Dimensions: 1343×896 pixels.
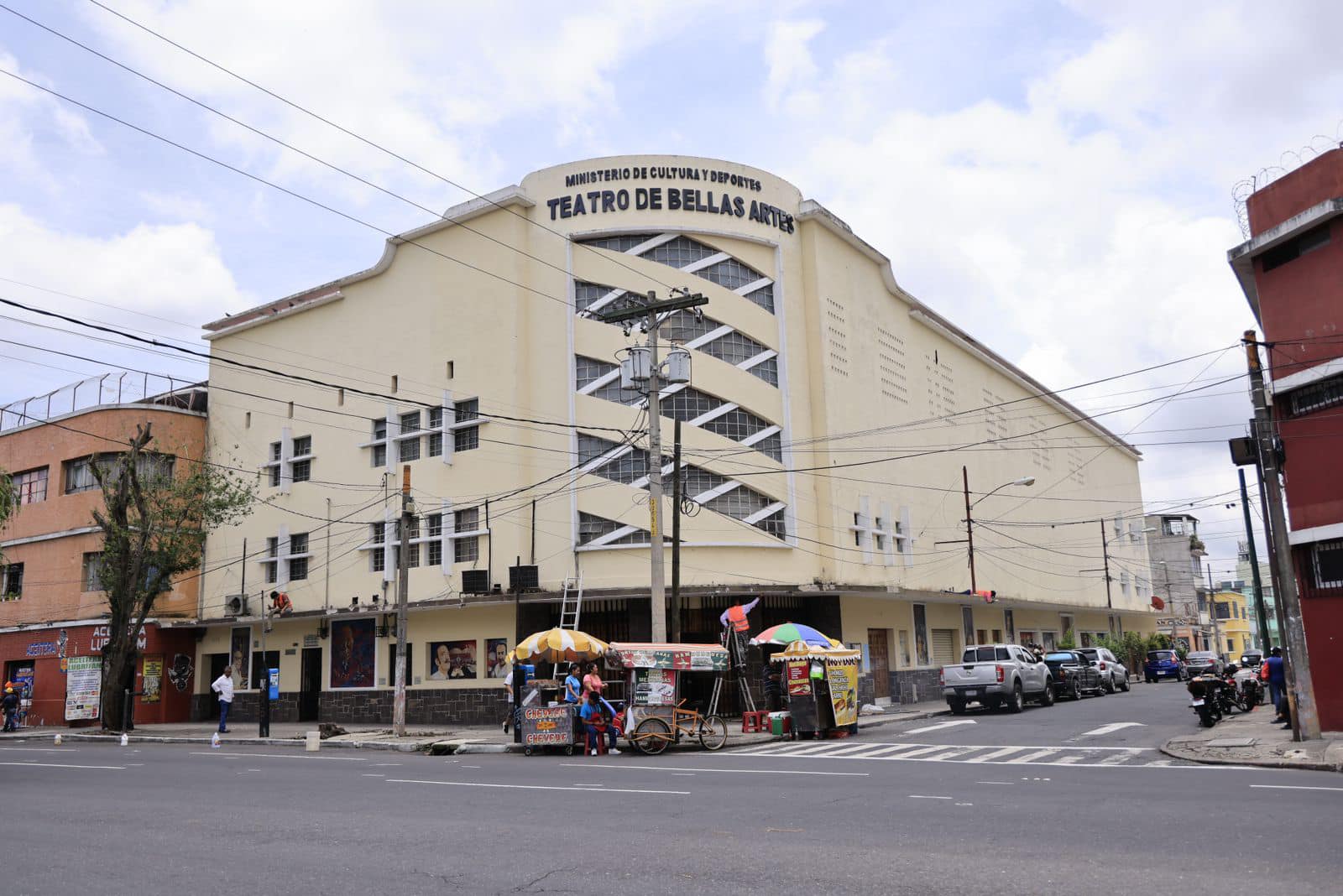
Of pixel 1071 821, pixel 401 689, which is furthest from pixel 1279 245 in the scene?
pixel 401 689

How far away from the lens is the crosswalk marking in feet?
54.4

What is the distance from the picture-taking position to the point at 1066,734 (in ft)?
70.5

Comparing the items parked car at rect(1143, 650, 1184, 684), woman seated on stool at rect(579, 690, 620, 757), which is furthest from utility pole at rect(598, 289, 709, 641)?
parked car at rect(1143, 650, 1184, 684)

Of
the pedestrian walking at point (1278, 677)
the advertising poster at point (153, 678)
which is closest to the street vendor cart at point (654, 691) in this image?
the pedestrian walking at point (1278, 677)

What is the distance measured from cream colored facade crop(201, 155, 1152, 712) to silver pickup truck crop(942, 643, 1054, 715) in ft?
12.5

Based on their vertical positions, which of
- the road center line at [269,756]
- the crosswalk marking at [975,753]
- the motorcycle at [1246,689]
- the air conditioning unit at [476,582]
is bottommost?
the crosswalk marking at [975,753]

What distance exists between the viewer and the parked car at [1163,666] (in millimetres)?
52188

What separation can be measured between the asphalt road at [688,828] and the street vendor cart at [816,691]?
5.11 meters

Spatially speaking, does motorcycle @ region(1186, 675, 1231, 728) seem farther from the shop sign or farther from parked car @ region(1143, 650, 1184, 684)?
parked car @ region(1143, 650, 1184, 684)

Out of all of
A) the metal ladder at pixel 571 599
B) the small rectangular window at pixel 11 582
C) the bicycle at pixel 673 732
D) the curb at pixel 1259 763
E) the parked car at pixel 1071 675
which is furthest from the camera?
the small rectangular window at pixel 11 582

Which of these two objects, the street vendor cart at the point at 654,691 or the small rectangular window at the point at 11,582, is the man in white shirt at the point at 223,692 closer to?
the street vendor cart at the point at 654,691

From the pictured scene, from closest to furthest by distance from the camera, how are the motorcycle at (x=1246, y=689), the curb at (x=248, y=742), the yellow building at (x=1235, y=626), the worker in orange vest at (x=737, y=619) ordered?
the curb at (x=248, y=742) < the worker in orange vest at (x=737, y=619) < the motorcycle at (x=1246, y=689) < the yellow building at (x=1235, y=626)

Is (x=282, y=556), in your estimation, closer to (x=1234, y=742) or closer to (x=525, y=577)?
(x=525, y=577)

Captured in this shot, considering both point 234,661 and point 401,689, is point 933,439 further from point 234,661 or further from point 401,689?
point 234,661
